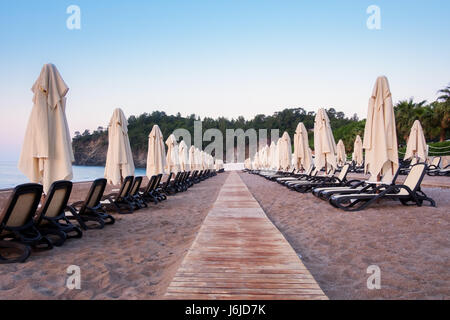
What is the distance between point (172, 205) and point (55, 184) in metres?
4.30

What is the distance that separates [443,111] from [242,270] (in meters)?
34.0

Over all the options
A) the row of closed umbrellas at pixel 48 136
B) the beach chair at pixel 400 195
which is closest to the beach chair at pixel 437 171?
the beach chair at pixel 400 195

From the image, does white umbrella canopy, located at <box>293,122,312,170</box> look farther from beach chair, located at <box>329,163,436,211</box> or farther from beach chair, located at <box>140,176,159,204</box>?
beach chair, located at <box>140,176,159,204</box>

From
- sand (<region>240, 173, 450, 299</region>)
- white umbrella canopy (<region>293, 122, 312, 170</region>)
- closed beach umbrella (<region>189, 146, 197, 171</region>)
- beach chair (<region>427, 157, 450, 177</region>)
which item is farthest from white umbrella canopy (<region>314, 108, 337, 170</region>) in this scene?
closed beach umbrella (<region>189, 146, 197, 171</region>)

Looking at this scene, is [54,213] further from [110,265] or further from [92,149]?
[92,149]

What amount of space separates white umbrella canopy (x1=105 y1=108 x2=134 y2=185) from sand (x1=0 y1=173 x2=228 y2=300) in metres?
2.97

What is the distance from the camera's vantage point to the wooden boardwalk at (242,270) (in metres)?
1.95

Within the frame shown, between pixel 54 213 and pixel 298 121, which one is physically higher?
pixel 298 121

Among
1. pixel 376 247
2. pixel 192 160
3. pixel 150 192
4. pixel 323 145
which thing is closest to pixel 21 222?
pixel 376 247

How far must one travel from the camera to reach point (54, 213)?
3973mm

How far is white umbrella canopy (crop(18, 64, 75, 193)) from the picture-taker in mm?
4547

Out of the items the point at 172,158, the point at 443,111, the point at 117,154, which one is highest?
the point at 443,111

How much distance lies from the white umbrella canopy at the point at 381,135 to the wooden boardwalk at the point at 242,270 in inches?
167
